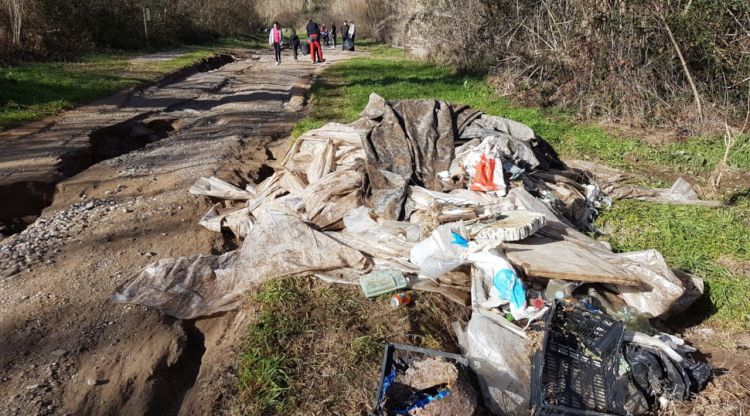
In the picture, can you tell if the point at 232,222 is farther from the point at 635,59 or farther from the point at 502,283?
the point at 635,59

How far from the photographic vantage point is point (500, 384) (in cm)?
247

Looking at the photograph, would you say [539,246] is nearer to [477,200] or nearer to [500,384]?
[477,200]

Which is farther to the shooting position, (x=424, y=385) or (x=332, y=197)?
(x=332, y=197)

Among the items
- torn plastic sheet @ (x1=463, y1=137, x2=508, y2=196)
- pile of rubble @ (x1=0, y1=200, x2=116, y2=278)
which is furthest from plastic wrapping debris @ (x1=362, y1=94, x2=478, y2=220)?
pile of rubble @ (x1=0, y1=200, x2=116, y2=278)

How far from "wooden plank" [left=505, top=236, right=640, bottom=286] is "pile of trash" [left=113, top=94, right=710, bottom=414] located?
0.01 meters

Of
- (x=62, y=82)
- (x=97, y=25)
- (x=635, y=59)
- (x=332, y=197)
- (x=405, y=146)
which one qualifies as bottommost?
(x=332, y=197)

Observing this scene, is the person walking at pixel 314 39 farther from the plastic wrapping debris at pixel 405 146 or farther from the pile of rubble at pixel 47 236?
the pile of rubble at pixel 47 236

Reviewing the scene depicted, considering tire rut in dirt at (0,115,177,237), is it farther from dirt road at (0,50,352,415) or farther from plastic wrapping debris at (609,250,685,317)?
plastic wrapping debris at (609,250,685,317)

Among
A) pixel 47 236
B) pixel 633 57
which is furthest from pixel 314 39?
pixel 47 236

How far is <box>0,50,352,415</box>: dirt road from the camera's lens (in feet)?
8.05

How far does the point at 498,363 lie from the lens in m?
2.54

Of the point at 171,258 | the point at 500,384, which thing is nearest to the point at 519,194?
the point at 500,384

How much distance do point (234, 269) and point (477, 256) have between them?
1.63m

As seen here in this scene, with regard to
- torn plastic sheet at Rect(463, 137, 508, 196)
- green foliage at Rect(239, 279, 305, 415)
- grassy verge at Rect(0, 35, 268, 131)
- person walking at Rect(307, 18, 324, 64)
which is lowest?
green foliage at Rect(239, 279, 305, 415)
